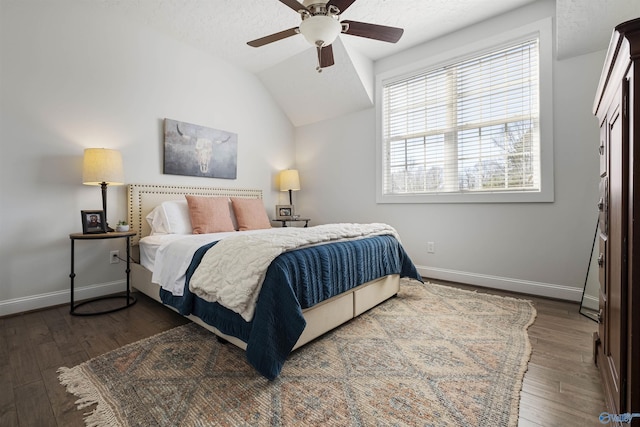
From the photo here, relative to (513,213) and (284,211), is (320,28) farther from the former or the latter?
(284,211)

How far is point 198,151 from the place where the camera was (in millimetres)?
3559

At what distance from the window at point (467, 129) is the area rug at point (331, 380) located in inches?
61.9

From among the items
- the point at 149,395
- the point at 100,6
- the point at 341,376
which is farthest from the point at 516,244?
the point at 100,6

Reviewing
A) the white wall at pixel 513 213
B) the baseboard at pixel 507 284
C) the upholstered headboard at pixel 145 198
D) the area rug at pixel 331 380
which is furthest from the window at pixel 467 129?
the upholstered headboard at pixel 145 198

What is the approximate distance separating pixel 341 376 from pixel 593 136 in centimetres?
292

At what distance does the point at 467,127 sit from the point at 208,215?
9.93ft

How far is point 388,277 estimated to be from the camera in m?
2.60

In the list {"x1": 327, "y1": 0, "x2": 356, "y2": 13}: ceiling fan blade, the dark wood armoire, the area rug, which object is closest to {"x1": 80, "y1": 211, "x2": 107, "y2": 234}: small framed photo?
the area rug

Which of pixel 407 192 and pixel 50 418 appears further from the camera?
pixel 407 192

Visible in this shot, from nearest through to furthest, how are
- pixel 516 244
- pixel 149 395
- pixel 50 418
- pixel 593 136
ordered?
pixel 50 418, pixel 149 395, pixel 593 136, pixel 516 244

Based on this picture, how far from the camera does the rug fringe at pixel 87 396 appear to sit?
121 cm

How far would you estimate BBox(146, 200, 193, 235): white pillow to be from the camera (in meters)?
2.93

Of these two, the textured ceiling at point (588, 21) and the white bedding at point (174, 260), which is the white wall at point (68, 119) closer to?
the white bedding at point (174, 260)

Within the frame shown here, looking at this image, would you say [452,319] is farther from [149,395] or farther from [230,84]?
[230,84]
